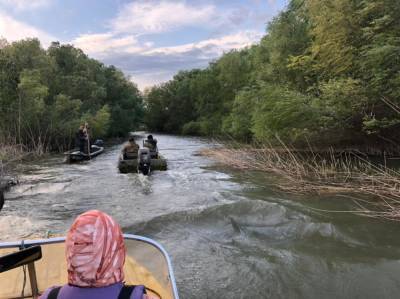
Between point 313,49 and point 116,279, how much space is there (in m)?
19.1

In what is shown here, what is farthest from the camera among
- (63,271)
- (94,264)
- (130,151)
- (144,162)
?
(130,151)

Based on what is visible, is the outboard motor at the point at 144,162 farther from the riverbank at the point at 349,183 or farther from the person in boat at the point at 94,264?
the person in boat at the point at 94,264

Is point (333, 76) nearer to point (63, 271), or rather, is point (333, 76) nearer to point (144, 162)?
point (144, 162)

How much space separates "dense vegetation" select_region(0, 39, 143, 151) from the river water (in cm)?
1039

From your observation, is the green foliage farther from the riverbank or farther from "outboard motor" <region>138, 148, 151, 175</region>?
"outboard motor" <region>138, 148, 151, 175</region>

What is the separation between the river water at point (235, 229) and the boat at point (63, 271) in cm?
205

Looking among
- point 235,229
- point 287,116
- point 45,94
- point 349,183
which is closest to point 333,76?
point 287,116

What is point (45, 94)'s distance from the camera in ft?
90.2

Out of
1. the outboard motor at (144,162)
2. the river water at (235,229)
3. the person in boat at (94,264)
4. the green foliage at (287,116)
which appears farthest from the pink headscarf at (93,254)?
the green foliage at (287,116)

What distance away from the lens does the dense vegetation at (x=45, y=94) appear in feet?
80.9

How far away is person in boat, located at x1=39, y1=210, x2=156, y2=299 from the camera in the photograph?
2047 millimetres

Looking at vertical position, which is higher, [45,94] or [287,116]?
[45,94]

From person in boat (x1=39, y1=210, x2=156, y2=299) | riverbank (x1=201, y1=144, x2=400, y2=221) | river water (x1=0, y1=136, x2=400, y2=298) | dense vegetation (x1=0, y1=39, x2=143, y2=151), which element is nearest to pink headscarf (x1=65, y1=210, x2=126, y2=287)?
person in boat (x1=39, y1=210, x2=156, y2=299)

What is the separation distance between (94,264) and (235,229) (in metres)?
7.27
